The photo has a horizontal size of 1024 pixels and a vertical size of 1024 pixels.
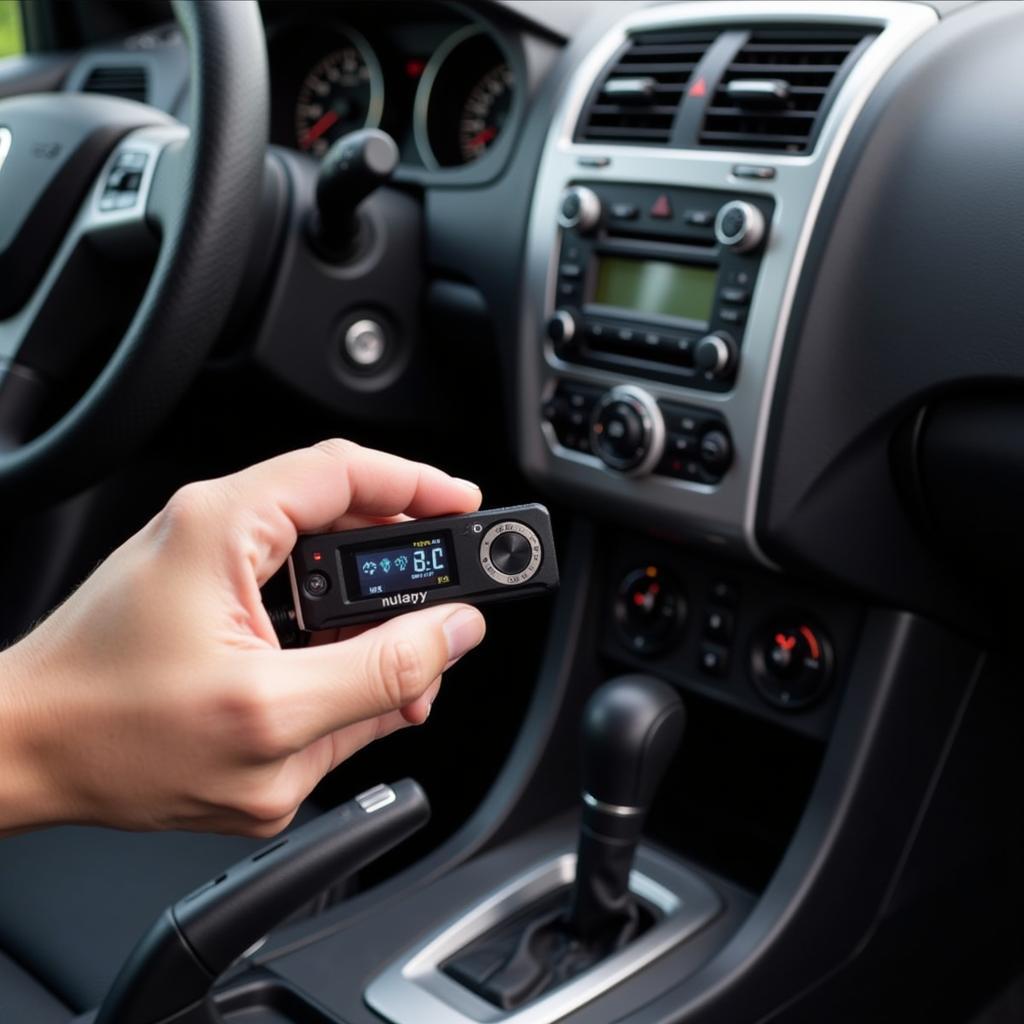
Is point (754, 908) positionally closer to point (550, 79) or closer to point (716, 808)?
point (716, 808)

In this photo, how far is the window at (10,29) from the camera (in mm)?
2059

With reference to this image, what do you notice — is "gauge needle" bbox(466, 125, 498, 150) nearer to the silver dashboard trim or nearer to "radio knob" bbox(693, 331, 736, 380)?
the silver dashboard trim

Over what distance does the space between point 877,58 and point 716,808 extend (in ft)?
2.59

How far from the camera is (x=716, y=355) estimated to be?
118cm

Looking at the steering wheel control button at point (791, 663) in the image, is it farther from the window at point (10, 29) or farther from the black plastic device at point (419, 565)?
the window at point (10, 29)

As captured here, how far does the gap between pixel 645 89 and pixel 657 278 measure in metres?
0.18

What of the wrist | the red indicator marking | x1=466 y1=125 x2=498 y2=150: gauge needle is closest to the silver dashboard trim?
the red indicator marking

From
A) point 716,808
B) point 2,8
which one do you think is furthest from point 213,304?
point 2,8

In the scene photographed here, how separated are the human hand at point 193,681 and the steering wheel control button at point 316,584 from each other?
3.0 inches

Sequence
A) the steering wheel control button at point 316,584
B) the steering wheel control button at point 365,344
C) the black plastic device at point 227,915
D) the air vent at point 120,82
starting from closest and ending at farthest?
the steering wheel control button at point 316,584 < the black plastic device at point 227,915 < the steering wheel control button at point 365,344 < the air vent at point 120,82

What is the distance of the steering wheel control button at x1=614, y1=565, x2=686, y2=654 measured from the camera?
55.3 inches

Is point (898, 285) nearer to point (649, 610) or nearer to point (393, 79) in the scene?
point (649, 610)

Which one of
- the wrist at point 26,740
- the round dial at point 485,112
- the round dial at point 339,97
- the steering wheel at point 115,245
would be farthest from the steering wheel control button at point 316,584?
the round dial at point 339,97

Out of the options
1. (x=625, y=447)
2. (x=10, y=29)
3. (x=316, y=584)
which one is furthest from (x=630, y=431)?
(x=10, y=29)
